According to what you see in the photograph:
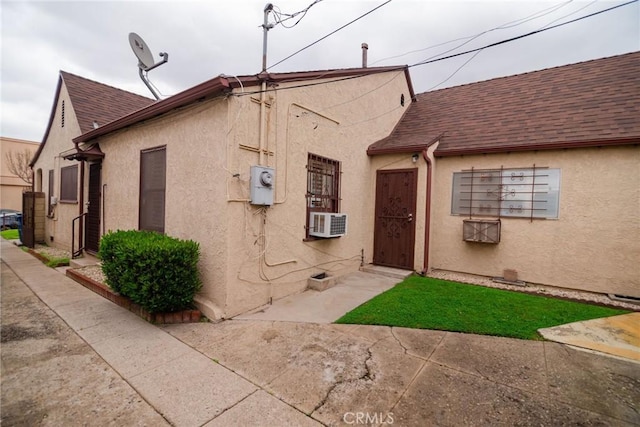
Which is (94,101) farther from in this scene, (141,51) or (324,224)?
(324,224)

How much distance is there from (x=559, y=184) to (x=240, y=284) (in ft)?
21.6

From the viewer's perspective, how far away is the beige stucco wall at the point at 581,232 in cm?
518

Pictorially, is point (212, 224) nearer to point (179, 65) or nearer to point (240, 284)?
point (240, 284)

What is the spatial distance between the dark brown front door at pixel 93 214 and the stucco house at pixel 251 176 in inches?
7.7

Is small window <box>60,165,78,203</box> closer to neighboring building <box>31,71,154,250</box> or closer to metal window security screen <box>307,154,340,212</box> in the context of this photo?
neighboring building <box>31,71,154,250</box>

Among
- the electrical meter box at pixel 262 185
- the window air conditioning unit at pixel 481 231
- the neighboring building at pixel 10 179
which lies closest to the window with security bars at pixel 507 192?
the window air conditioning unit at pixel 481 231

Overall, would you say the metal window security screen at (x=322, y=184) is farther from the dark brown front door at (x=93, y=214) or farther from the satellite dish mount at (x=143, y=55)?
the dark brown front door at (x=93, y=214)

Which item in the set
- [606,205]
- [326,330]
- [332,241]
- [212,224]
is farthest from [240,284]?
[606,205]

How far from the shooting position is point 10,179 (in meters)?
25.6

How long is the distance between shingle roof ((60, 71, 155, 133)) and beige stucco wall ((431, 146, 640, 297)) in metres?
11.5

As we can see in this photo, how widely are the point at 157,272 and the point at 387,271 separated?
479cm

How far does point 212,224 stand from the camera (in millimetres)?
4031

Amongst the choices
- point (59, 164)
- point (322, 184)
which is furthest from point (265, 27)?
point (59, 164)

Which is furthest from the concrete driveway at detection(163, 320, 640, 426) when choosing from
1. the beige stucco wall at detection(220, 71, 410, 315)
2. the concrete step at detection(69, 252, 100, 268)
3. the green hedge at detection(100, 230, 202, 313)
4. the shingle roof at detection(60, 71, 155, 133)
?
the shingle roof at detection(60, 71, 155, 133)
